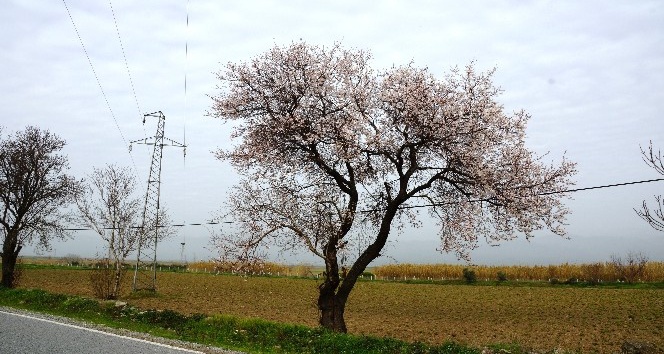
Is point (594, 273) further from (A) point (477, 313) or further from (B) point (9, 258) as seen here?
(B) point (9, 258)

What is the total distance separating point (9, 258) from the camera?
40312 mm

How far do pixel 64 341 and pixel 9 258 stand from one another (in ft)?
107

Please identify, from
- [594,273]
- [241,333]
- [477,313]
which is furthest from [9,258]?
[594,273]

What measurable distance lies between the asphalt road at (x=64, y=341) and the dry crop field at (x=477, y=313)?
26.7 ft

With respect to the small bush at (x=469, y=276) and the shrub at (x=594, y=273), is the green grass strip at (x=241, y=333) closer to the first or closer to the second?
the small bush at (x=469, y=276)

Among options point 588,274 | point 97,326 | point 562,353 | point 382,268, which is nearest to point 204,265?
point 382,268

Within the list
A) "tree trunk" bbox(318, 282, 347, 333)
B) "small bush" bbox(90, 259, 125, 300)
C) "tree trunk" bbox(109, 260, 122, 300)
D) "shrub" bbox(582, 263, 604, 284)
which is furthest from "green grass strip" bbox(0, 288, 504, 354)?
"shrub" bbox(582, 263, 604, 284)

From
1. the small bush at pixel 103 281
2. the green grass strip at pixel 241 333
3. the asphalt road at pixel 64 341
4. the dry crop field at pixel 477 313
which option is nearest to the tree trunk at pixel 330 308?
the dry crop field at pixel 477 313

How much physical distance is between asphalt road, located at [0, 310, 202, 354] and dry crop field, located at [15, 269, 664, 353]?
814 centimetres

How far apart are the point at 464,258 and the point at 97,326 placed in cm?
1436

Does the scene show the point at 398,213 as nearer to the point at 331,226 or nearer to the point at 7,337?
the point at 331,226

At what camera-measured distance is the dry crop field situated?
23.8 meters

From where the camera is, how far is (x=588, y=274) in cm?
6562

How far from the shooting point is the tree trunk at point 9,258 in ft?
127
